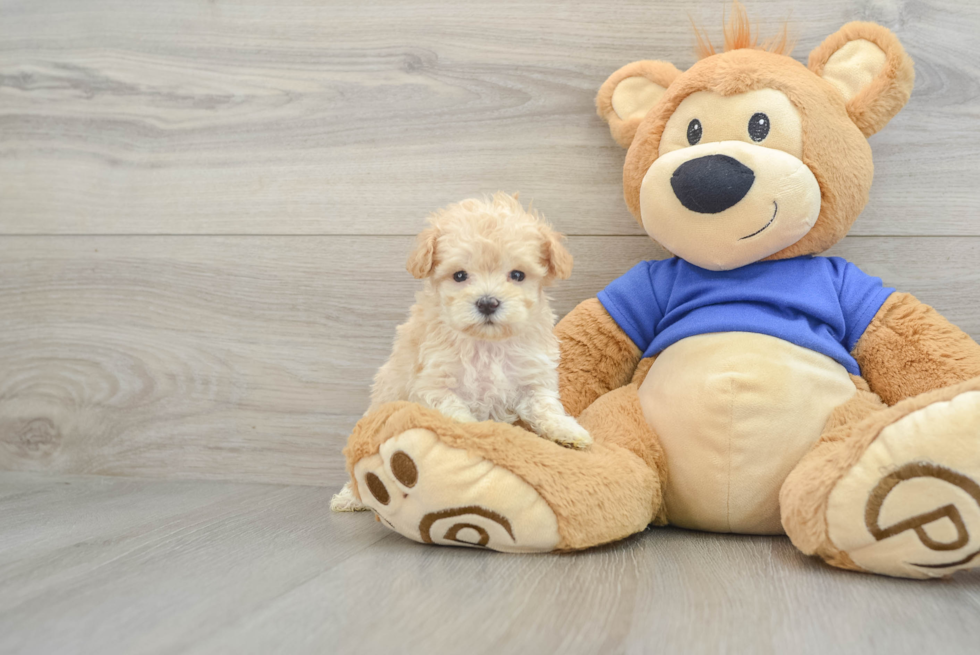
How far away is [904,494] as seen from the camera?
0.70 meters

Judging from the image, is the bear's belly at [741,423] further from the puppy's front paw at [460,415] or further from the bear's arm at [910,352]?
the puppy's front paw at [460,415]

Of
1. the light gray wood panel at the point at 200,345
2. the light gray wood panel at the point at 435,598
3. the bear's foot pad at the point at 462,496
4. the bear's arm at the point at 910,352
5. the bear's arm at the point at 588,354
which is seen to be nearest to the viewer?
the light gray wood panel at the point at 435,598

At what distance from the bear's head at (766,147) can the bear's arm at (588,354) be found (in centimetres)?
15

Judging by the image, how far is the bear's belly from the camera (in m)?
0.89

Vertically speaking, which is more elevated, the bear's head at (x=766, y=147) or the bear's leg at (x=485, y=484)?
the bear's head at (x=766, y=147)

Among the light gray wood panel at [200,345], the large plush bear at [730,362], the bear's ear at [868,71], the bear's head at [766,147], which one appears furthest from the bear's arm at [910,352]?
the light gray wood panel at [200,345]

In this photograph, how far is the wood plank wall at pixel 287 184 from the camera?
1.13 metres

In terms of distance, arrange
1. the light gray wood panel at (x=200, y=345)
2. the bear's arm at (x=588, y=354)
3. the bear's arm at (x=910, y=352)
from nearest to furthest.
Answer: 1. the bear's arm at (x=910, y=352)
2. the bear's arm at (x=588, y=354)
3. the light gray wood panel at (x=200, y=345)

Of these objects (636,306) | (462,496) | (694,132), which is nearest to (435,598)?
(462,496)

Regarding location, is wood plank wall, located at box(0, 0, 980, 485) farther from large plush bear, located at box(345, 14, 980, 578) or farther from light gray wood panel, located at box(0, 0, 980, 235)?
large plush bear, located at box(345, 14, 980, 578)

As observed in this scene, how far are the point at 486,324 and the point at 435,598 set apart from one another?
0.29 m

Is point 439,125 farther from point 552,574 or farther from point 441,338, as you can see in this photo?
point 552,574

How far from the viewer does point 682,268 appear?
1.04 metres

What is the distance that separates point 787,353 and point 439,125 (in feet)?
2.23
